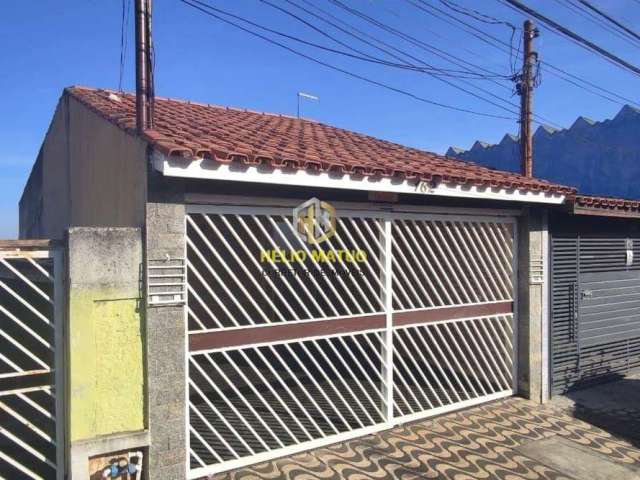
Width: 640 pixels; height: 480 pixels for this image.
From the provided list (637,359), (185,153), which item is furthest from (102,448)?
(637,359)

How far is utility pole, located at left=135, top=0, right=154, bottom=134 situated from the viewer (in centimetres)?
416

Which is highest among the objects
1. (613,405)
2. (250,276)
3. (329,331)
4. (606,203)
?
(606,203)

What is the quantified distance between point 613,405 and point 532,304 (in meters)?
1.76

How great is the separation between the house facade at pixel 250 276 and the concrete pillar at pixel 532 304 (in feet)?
0.07

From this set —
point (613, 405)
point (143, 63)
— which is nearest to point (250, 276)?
point (143, 63)

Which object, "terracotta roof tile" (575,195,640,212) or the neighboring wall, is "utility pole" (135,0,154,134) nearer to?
the neighboring wall

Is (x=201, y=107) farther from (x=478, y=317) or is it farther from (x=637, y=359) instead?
(x=637, y=359)

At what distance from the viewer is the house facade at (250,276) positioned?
3912 mm

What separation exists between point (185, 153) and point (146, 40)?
1213 mm

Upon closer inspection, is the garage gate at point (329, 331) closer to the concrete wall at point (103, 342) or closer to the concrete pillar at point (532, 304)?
the concrete pillar at point (532, 304)

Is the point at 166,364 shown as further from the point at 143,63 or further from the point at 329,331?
the point at 143,63

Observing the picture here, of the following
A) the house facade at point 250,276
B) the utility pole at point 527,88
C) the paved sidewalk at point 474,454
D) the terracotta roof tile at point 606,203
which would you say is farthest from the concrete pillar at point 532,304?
the utility pole at point 527,88

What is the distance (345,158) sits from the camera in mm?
5160

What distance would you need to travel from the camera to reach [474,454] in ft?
16.8
